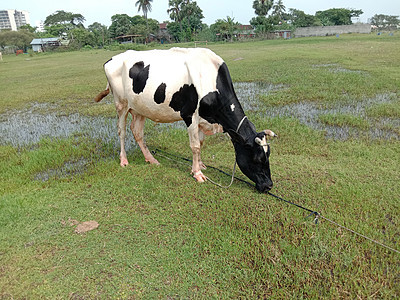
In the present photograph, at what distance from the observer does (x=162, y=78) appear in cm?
431

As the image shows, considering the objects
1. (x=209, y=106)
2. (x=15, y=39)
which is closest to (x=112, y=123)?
(x=209, y=106)

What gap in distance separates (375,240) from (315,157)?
219cm

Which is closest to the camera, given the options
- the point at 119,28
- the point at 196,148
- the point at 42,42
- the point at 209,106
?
the point at 209,106

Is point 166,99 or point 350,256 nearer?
point 350,256

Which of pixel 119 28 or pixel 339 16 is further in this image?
pixel 339 16

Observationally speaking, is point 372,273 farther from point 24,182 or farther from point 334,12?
point 334,12

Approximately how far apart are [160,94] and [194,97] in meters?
0.57

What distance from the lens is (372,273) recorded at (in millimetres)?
2537

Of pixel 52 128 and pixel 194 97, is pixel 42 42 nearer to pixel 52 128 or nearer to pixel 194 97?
pixel 52 128

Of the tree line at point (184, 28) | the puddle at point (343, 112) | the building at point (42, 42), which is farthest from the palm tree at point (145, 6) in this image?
the puddle at point (343, 112)

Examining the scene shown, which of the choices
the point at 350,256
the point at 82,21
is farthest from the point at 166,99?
the point at 82,21

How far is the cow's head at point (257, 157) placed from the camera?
3.60m

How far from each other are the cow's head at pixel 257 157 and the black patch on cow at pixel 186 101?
0.75 meters

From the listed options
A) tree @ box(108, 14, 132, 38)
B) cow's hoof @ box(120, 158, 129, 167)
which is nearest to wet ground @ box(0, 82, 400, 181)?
cow's hoof @ box(120, 158, 129, 167)
